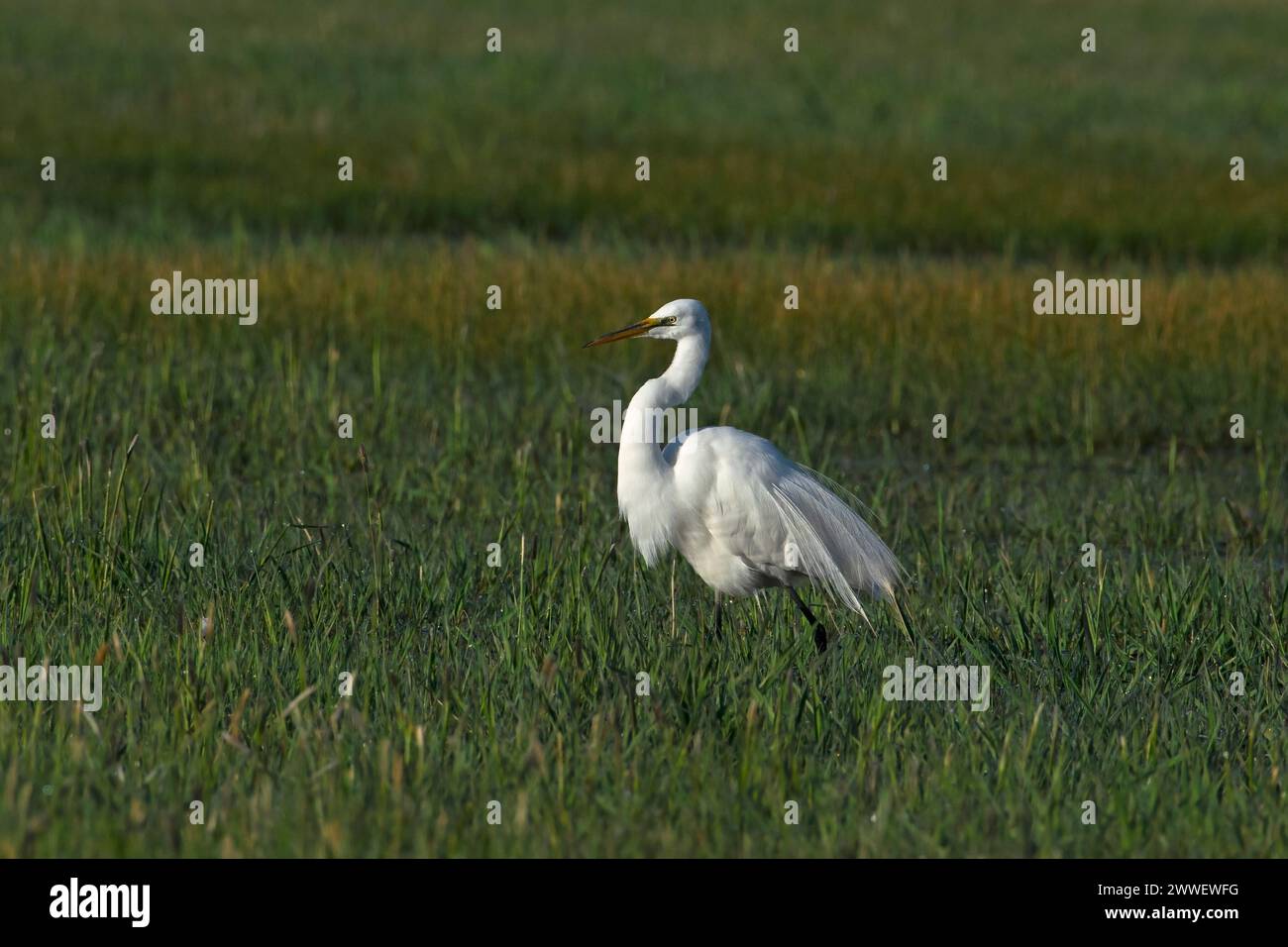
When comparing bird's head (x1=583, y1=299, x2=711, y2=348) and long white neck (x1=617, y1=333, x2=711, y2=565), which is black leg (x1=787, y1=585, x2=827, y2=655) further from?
bird's head (x1=583, y1=299, x2=711, y2=348)

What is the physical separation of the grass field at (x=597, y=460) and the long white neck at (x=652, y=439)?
309 millimetres

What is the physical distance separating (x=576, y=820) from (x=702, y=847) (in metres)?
0.36

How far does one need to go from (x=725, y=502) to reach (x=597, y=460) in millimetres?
3300

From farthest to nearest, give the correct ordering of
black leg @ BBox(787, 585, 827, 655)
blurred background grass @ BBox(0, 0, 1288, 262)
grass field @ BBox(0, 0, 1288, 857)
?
blurred background grass @ BBox(0, 0, 1288, 262) < black leg @ BBox(787, 585, 827, 655) < grass field @ BBox(0, 0, 1288, 857)

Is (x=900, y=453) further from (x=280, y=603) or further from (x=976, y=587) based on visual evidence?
(x=280, y=603)

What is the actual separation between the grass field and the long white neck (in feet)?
1.01

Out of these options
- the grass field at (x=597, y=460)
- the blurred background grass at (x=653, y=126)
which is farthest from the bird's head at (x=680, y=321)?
the blurred background grass at (x=653, y=126)

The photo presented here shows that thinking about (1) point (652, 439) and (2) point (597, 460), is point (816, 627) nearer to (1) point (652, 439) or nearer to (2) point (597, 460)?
(1) point (652, 439)

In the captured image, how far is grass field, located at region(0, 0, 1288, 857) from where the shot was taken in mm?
4539

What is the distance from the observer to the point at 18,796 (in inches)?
169

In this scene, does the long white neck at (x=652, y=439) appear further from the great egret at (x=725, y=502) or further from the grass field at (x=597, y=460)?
the grass field at (x=597, y=460)

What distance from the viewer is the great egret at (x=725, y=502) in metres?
6.36

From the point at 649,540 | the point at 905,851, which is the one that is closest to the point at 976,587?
the point at 649,540

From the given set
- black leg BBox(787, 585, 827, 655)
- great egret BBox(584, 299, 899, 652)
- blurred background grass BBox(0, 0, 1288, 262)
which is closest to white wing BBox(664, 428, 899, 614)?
great egret BBox(584, 299, 899, 652)
